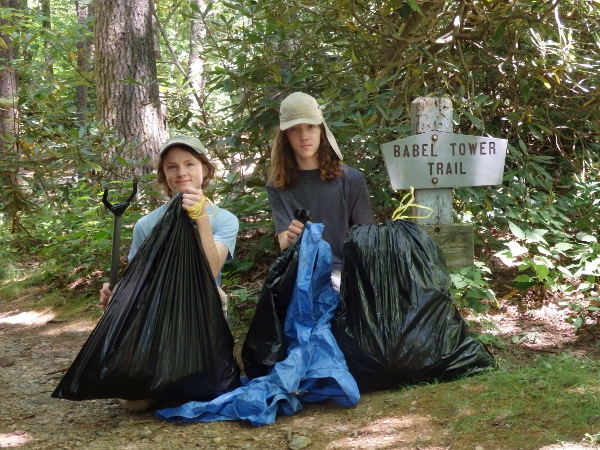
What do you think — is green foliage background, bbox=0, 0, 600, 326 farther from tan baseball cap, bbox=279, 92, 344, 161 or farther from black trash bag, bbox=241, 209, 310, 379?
black trash bag, bbox=241, 209, 310, 379

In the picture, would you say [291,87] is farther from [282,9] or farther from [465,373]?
[465,373]

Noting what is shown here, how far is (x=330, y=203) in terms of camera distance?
3.40 m

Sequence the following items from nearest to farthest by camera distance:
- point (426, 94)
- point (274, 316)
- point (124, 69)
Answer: point (274, 316)
point (426, 94)
point (124, 69)

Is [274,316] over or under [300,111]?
under

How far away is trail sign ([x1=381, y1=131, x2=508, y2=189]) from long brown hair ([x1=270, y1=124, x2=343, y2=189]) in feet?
0.93

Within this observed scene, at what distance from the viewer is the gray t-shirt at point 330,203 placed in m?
3.39

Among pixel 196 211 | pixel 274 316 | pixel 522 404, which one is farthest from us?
pixel 274 316

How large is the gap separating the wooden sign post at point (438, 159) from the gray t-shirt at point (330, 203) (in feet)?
0.66

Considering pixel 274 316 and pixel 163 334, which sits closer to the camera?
pixel 163 334

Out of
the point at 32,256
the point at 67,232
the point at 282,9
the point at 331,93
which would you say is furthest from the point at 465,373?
the point at 32,256

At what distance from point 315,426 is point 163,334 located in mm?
743

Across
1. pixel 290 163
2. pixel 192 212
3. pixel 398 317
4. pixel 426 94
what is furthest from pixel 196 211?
pixel 426 94

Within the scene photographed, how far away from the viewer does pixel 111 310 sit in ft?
9.08

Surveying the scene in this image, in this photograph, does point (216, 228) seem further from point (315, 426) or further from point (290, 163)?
point (315, 426)
